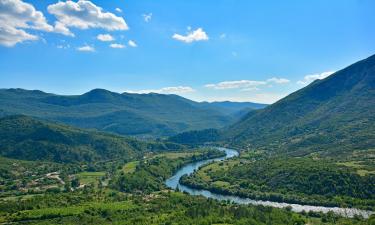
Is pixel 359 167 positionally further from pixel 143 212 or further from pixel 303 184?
pixel 143 212

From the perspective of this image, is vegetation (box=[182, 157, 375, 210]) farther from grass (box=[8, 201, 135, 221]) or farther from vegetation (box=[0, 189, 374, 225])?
grass (box=[8, 201, 135, 221])

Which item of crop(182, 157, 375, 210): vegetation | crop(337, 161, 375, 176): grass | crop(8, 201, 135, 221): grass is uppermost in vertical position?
crop(337, 161, 375, 176): grass

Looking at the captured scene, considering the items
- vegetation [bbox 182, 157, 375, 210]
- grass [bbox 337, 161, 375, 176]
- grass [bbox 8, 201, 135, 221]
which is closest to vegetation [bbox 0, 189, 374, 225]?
grass [bbox 8, 201, 135, 221]

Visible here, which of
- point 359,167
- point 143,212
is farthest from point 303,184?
point 143,212

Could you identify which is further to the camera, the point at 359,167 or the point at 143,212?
the point at 359,167

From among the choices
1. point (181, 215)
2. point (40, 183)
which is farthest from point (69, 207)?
point (40, 183)

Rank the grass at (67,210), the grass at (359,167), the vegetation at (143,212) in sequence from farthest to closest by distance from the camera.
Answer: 1. the grass at (359,167)
2. the grass at (67,210)
3. the vegetation at (143,212)

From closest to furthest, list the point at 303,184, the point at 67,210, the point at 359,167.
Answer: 1. the point at 67,210
2. the point at 303,184
3. the point at 359,167

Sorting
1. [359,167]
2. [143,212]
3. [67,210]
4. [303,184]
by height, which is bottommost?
[143,212]

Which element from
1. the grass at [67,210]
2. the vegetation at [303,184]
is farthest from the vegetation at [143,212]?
the vegetation at [303,184]

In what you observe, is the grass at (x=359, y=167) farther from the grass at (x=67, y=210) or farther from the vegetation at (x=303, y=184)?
the grass at (x=67, y=210)

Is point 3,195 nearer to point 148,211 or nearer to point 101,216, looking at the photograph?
point 101,216
